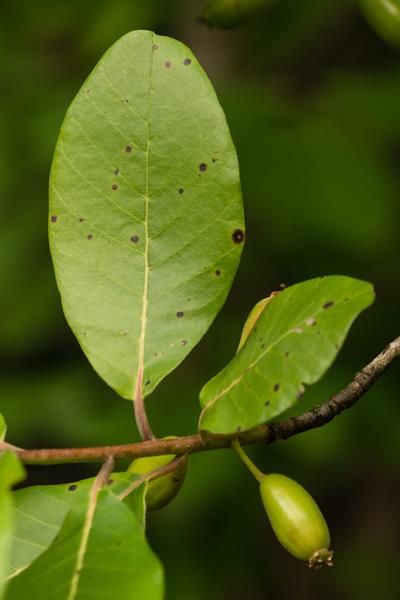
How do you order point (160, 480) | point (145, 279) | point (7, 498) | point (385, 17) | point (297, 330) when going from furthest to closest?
point (385, 17) → point (145, 279) → point (160, 480) → point (297, 330) → point (7, 498)

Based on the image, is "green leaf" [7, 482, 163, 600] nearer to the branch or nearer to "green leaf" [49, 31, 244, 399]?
Answer: the branch

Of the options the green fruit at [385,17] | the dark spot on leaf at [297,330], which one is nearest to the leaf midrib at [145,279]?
the dark spot on leaf at [297,330]

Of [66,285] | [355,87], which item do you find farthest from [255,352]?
[355,87]

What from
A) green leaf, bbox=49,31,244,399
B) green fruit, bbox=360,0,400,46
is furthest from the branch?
green fruit, bbox=360,0,400,46

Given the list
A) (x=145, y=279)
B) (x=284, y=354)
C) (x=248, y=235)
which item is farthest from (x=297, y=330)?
(x=248, y=235)

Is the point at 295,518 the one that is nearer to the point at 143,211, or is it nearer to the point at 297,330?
Answer: the point at 297,330
